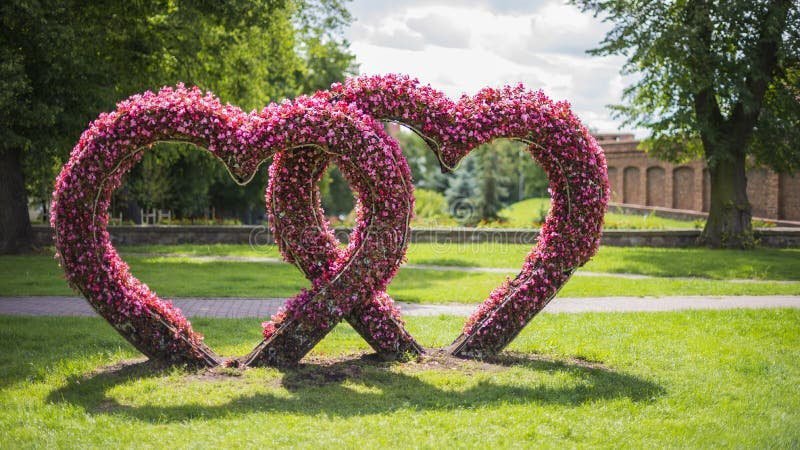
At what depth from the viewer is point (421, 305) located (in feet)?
42.4

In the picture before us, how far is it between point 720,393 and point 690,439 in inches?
59.1

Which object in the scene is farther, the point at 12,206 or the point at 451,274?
the point at 12,206

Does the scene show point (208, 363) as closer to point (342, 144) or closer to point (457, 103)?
point (342, 144)

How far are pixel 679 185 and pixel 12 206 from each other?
31657 millimetres

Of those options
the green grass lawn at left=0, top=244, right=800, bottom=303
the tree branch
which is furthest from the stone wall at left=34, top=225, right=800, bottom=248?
the tree branch

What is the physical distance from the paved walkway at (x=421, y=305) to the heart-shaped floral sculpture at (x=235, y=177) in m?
3.64

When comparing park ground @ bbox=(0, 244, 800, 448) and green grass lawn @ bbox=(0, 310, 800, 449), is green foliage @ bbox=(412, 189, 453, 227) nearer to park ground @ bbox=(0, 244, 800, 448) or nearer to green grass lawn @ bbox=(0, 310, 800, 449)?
park ground @ bbox=(0, 244, 800, 448)

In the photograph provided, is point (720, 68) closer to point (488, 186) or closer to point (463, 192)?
point (488, 186)

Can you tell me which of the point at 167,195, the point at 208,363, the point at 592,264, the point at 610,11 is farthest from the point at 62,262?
the point at 167,195

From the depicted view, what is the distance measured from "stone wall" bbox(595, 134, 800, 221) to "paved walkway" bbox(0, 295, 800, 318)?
20038 mm

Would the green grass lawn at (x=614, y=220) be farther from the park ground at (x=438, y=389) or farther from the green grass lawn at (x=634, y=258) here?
the park ground at (x=438, y=389)

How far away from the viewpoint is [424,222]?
26.6 meters

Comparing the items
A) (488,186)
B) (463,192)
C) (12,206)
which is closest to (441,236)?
(12,206)

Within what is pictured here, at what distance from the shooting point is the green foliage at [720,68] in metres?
21.5
